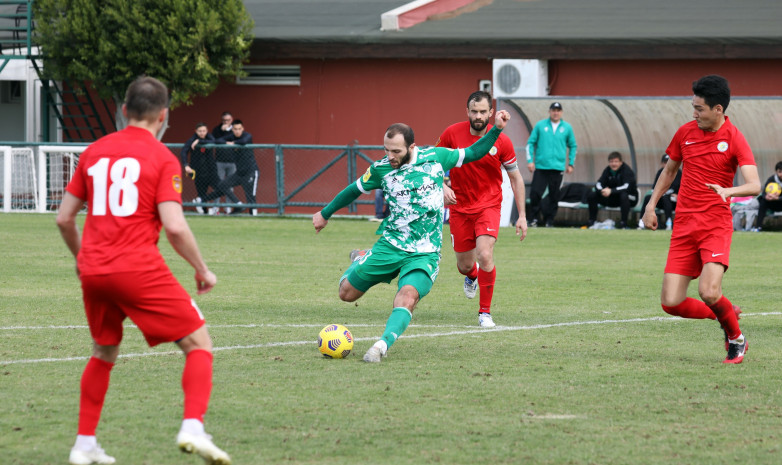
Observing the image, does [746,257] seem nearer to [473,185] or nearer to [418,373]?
[473,185]

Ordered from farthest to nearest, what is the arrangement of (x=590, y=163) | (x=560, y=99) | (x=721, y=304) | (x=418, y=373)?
(x=590, y=163) → (x=560, y=99) → (x=721, y=304) → (x=418, y=373)

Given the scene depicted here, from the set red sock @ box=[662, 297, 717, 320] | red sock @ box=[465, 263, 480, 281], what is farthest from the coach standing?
red sock @ box=[662, 297, 717, 320]

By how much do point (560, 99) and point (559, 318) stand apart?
1299cm

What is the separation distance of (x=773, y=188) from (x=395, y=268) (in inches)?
547

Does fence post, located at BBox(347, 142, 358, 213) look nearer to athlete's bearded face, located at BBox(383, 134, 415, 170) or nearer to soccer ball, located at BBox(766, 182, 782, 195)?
soccer ball, located at BBox(766, 182, 782, 195)

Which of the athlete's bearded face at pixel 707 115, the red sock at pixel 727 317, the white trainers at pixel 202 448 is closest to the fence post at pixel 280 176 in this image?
the athlete's bearded face at pixel 707 115

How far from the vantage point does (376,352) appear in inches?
311

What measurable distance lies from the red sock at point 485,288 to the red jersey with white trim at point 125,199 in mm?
5171

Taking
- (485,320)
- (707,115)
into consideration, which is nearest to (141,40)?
(485,320)

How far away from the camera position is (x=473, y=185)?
34.4ft

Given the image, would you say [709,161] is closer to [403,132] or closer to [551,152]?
[403,132]

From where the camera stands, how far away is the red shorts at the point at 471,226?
10.3 metres

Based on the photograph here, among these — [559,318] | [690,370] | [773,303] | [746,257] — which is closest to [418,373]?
[690,370]

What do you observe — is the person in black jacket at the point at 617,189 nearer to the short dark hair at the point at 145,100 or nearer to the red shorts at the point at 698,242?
the red shorts at the point at 698,242
